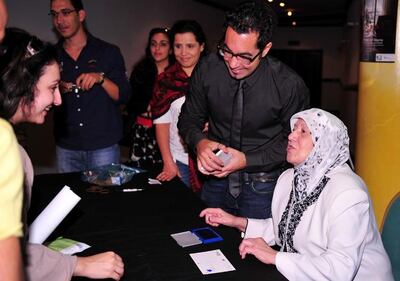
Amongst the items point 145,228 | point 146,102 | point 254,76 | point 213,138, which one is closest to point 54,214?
point 145,228

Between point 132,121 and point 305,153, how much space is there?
2.04 m

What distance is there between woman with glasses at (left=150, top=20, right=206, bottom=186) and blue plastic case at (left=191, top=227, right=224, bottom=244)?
117cm

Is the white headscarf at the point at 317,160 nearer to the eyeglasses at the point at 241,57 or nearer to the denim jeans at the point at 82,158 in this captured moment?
the eyeglasses at the point at 241,57

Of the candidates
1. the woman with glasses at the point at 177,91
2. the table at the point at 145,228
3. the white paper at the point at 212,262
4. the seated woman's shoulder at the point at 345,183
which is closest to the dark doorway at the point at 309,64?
the woman with glasses at the point at 177,91

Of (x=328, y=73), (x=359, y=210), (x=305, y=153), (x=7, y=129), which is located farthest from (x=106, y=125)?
(x=328, y=73)

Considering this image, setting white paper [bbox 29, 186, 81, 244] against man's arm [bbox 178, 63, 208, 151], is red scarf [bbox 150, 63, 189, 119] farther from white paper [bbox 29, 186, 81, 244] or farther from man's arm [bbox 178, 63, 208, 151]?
white paper [bbox 29, 186, 81, 244]

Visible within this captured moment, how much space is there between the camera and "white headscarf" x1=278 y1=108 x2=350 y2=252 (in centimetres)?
168

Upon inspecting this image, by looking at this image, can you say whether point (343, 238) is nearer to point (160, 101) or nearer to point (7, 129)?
point (7, 129)

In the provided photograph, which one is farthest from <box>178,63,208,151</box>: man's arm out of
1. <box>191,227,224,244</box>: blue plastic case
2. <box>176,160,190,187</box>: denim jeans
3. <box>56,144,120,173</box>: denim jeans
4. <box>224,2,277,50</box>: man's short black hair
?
<box>56,144,120,173</box>: denim jeans

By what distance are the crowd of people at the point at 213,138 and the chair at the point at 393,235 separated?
0.28ft

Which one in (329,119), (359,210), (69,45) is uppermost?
(69,45)

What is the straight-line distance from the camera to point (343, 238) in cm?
151

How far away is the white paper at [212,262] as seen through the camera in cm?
146

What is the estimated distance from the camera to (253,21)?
6.68ft
